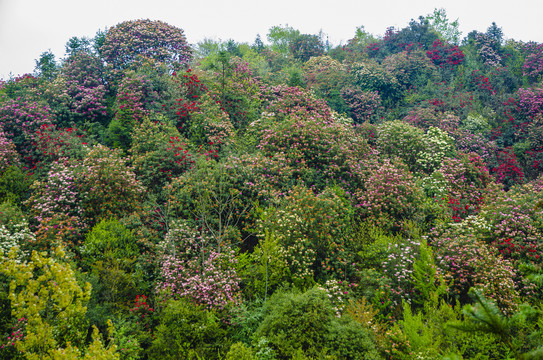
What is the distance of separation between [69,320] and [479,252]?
13238 mm

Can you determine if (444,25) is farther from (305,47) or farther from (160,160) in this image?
(160,160)

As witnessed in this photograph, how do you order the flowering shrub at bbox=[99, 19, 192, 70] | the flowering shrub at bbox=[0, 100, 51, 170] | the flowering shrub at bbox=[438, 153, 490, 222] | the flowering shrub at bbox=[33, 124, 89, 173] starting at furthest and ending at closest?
1. the flowering shrub at bbox=[99, 19, 192, 70]
2. the flowering shrub at bbox=[0, 100, 51, 170]
3. the flowering shrub at bbox=[33, 124, 89, 173]
4. the flowering shrub at bbox=[438, 153, 490, 222]

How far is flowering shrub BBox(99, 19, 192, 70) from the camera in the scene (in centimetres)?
2591

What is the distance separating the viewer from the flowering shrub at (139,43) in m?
25.9

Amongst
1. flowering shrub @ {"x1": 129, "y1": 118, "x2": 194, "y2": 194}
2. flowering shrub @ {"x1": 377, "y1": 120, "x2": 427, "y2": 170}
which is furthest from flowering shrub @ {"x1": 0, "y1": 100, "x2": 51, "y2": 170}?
flowering shrub @ {"x1": 377, "y1": 120, "x2": 427, "y2": 170}

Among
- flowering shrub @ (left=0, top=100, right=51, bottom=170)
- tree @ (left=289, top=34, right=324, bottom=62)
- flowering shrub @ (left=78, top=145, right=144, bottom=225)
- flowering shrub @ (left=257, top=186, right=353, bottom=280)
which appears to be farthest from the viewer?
tree @ (left=289, top=34, right=324, bottom=62)

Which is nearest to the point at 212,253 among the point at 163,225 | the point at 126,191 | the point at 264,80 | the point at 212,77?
the point at 163,225

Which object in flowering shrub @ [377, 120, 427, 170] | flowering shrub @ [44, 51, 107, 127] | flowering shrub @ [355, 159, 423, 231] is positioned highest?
flowering shrub @ [44, 51, 107, 127]

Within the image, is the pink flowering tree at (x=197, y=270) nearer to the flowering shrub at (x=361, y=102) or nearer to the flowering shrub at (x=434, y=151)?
the flowering shrub at (x=434, y=151)

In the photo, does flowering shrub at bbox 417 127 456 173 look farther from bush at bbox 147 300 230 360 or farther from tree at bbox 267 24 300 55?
tree at bbox 267 24 300 55

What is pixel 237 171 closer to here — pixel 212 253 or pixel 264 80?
pixel 212 253

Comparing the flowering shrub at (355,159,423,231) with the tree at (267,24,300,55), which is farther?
the tree at (267,24,300,55)

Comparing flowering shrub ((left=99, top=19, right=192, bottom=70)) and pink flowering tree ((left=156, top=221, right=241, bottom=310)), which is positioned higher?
flowering shrub ((left=99, top=19, right=192, bottom=70))

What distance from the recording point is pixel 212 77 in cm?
2372
